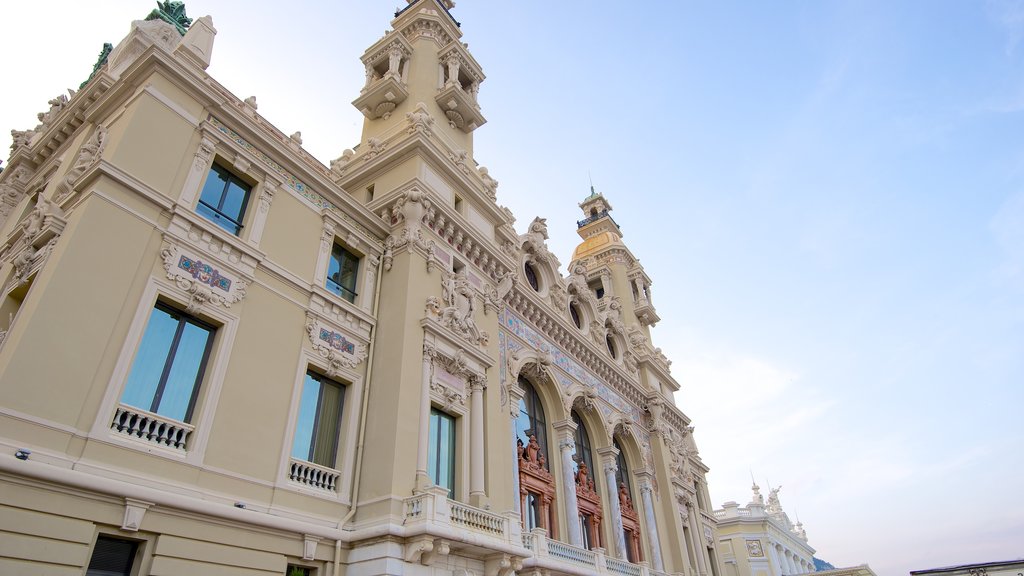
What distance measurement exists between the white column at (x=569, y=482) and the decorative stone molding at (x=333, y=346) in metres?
10.9

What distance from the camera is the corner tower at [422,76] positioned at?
24047 millimetres

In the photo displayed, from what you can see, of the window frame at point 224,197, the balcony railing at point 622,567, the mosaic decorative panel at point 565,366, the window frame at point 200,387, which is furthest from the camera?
the mosaic decorative panel at point 565,366

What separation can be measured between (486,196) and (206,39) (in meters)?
10.3

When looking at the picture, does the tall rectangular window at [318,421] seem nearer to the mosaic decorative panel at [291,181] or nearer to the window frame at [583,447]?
the mosaic decorative panel at [291,181]

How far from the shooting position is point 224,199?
15.1 metres

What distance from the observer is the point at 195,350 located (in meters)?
13.2

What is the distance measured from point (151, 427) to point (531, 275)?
18871 mm

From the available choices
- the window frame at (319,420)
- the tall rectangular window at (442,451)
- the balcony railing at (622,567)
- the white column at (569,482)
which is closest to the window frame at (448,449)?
the tall rectangular window at (442,451)

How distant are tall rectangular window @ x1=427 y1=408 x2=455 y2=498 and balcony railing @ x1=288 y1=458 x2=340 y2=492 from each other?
262 cm

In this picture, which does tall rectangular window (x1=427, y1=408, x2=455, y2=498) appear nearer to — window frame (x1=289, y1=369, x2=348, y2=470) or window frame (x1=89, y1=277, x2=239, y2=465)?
window frame (x1=289, y1=369, x2=348, y2=470)

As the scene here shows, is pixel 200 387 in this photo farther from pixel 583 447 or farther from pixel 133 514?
pixel 583 447

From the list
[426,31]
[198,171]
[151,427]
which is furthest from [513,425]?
[426,31]

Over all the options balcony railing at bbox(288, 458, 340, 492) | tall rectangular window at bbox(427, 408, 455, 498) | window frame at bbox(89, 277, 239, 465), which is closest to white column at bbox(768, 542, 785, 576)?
tall rectangular window at bbox(427, 408, 455, 498)

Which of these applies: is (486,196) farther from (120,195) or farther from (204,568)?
(204,568)
